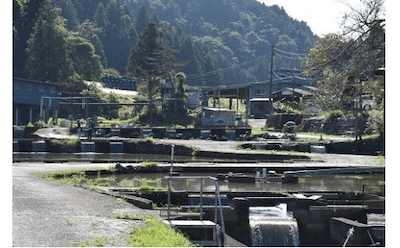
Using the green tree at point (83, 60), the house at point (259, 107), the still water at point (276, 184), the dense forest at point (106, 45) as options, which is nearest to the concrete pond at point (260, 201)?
the still water at point (276, 184)

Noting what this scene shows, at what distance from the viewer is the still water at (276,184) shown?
59.3 ft

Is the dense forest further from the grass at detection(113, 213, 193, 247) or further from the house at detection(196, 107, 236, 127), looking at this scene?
the grass at detection(113, 213, 193, 247)

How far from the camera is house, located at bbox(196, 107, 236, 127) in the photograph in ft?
181

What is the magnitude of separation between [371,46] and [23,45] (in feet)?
175

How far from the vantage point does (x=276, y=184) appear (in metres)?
19.4

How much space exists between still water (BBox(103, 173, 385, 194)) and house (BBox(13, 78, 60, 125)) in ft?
110

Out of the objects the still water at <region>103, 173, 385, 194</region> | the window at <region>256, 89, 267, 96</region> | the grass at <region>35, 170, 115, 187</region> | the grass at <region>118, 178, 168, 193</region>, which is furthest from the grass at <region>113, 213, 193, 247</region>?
the window at <region>256, 89, 267, 96</region>

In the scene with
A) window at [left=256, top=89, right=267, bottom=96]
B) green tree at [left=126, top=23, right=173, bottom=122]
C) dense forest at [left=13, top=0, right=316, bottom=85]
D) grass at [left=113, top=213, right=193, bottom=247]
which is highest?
dense forest at [left=13, top=0, right=316, bottom=85]

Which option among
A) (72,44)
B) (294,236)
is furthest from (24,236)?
(72,44)

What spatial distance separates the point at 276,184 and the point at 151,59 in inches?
1539

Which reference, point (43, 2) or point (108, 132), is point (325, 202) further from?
point (43, 2)

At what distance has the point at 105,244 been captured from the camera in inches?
316

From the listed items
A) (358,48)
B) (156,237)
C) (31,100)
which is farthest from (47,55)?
(156,237)
